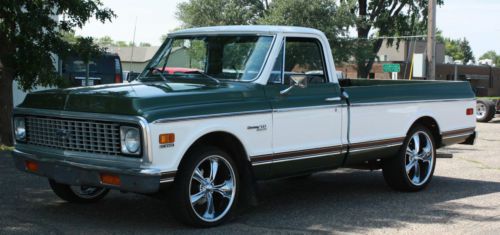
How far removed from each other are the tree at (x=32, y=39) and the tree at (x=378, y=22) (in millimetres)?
32733

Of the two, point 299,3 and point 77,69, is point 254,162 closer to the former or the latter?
point 77,69

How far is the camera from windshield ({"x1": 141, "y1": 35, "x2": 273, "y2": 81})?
6770 millimetres

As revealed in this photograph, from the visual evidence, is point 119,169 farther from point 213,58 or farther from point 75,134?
point 213,58

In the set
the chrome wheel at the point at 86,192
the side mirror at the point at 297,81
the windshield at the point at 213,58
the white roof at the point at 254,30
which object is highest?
the white roof at the point at 254,30

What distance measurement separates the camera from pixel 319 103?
6895 millimetres

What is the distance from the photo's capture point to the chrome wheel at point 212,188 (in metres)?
5.89

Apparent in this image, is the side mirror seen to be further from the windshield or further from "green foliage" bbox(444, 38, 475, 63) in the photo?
"green foliage" bbox(444, 38, 475, 63)

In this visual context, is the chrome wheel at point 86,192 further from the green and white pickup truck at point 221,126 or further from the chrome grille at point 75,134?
the chrome grille at point 75,134

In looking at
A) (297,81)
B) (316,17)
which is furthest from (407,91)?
(316,17)

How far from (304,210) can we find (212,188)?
1371mm

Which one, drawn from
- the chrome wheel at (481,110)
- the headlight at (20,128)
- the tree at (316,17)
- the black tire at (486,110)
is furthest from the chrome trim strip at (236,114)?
the tree at (316,17)

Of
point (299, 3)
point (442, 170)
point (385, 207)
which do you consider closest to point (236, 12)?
point (299, 3)

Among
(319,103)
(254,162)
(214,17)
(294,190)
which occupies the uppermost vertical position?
(214,17)

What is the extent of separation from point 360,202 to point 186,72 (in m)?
2.43
